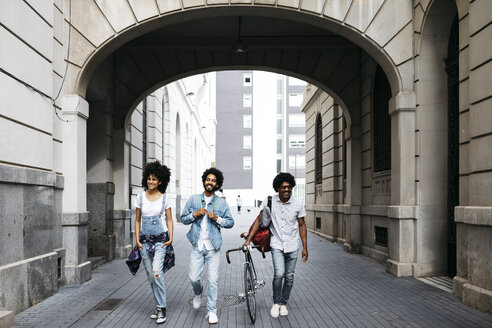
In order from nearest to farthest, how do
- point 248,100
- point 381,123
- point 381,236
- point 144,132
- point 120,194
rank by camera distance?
1. point 381,236
2. point 381,123
3. point 120,194
4. point 144,132
5. point 248,100

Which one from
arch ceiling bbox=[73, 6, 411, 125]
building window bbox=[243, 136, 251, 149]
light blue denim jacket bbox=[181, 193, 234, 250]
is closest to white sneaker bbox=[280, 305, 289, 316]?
light blue denim jacket bbox=[181, 193, 234, 250]

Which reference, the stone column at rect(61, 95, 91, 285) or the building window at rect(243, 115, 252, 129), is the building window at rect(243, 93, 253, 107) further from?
the stone column at rect(61, 95, 91, 285)

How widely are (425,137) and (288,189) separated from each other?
418cm

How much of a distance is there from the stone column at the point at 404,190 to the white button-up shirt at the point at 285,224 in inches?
147

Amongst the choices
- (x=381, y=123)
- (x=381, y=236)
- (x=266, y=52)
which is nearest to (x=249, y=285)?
(x=381, y=236)

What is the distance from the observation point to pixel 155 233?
647 centimetres

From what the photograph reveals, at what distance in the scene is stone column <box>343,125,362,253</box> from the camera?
14.1 m

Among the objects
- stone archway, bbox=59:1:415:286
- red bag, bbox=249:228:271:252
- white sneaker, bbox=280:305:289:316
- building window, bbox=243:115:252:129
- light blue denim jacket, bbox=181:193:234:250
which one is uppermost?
building window, bbox=243:115:252:129

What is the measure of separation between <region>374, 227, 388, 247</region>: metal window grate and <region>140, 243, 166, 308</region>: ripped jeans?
6.94m

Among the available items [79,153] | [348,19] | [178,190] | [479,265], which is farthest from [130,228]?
[178,190]

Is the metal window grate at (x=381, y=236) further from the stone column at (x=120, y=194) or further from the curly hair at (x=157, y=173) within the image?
the curly hair at (x=157, y=173)

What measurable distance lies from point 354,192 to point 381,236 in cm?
210

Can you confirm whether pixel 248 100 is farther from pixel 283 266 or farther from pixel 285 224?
pixel 283 266

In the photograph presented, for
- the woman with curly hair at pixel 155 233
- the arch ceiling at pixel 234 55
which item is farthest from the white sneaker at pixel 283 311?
the arch ceiling at pixel 234 55
